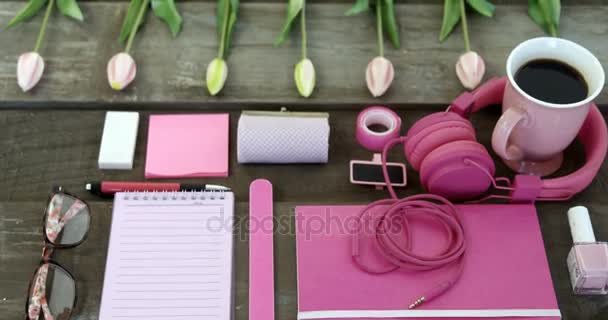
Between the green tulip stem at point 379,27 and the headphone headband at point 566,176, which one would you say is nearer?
the headphone headband at point 566,176

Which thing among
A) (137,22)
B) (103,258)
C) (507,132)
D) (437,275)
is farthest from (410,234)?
(137,22)

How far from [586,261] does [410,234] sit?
0.20m

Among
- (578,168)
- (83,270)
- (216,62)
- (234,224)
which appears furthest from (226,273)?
(578,168)

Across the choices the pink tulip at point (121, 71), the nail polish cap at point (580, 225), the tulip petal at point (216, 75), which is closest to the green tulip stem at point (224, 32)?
the tulip petal at point (216, 75)

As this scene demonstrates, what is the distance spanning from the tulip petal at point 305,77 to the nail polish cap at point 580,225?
0.38 m

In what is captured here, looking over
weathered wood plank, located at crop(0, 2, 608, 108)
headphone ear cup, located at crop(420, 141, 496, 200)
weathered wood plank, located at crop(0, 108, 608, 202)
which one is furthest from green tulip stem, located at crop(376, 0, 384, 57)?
headphone ear cup, located at crop(420, 141, 496, 200)

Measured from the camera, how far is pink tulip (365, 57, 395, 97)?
0.88 meters

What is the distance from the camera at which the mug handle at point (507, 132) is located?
73 cm

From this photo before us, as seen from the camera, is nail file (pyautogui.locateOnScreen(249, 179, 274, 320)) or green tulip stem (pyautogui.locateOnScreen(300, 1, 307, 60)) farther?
green tulip stem (pyautogui.locateOnScreen(300, 1, 307, 60))

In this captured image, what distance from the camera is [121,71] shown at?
0.88 m

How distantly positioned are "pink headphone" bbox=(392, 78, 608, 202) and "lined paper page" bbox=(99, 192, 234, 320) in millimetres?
238

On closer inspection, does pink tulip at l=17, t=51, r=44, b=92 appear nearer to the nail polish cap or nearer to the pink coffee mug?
the pink coffee mug

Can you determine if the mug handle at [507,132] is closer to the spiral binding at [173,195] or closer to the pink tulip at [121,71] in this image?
the spiral binding at [173,195]

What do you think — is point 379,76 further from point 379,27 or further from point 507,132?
point 507,132
